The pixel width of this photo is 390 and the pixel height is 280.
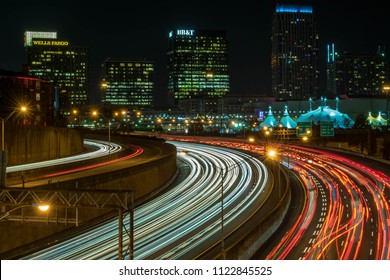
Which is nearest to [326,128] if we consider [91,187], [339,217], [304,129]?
[304,129]

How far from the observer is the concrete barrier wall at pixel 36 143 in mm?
42125

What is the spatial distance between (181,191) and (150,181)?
113 inches

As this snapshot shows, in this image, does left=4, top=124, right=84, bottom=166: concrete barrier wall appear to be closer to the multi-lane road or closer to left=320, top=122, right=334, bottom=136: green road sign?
the multi-lane road

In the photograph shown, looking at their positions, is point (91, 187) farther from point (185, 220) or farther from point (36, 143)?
point (36, 143)

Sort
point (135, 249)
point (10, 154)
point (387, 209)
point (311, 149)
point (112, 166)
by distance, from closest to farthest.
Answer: point (135, 249), point (387, 209), point (10, 154), point (112, 166), point (311, 149)

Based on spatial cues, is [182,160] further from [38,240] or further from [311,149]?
[38,240]

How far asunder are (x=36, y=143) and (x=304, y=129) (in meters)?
29.7

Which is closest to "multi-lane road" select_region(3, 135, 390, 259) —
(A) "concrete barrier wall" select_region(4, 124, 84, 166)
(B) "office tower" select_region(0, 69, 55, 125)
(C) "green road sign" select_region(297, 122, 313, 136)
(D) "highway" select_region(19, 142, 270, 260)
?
(D) "highway" select_region(19, 142, 270, 260)

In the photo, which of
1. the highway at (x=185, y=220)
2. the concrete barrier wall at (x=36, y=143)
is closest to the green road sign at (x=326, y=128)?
the highway at (x=185, y=220)

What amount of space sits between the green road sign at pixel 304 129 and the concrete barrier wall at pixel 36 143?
25083 millimetres

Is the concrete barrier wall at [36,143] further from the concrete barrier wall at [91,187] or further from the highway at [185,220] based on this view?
the highway at [185,220]

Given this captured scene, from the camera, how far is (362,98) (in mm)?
162625

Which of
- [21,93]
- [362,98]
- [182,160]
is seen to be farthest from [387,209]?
[362,98]

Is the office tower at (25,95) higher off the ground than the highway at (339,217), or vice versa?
the office tower at (25,95)
